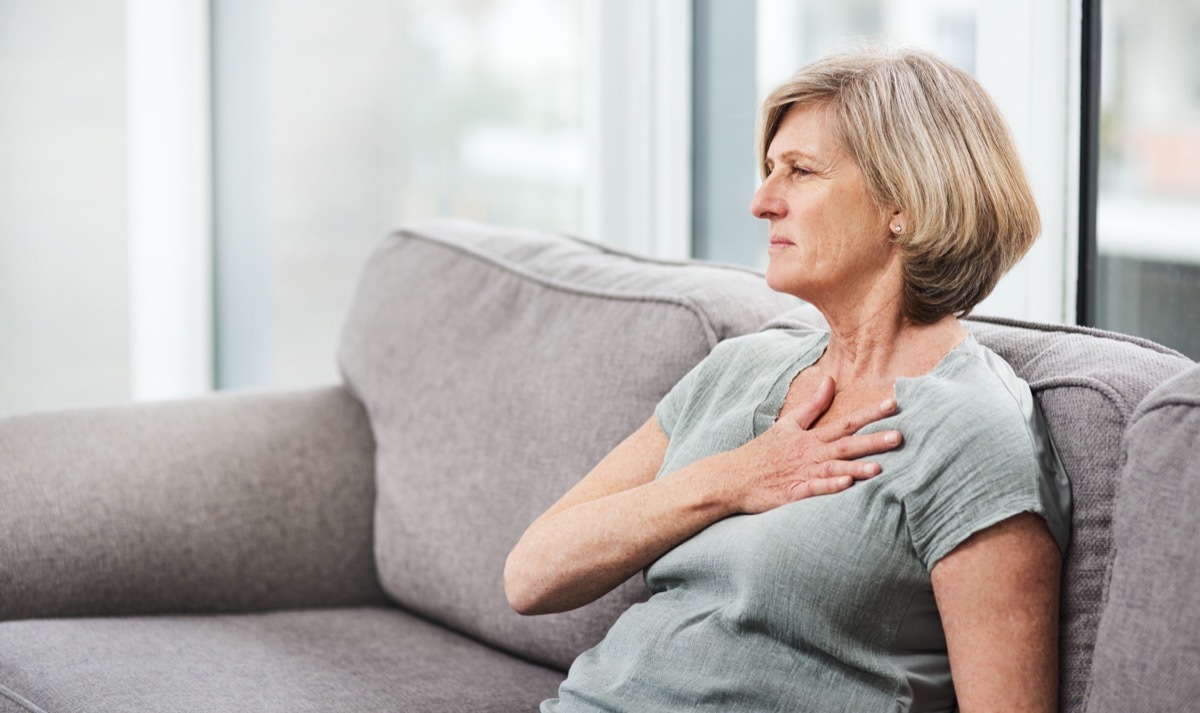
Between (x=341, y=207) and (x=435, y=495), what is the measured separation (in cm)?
198

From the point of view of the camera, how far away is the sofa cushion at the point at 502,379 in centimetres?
160

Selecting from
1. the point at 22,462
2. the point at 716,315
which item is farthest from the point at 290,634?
the point at 716,315

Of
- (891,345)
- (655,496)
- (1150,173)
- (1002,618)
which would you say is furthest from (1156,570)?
(1150,173)

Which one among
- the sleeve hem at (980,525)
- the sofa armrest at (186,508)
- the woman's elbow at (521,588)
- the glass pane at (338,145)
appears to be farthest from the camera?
the glass pane at (338,145)

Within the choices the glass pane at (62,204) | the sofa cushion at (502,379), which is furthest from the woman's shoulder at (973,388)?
the glass pane at (62,204)

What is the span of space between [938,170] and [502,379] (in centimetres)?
81

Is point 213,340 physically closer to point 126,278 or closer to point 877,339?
point 126,278

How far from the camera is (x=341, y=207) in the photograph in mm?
3650

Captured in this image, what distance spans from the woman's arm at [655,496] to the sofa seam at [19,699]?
1.89 ft

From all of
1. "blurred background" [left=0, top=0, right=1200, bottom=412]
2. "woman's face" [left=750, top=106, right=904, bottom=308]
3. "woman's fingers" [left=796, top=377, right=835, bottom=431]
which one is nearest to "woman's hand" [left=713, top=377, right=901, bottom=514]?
"woman's fingers" [left=796, top=377, right=835, bottom=431]

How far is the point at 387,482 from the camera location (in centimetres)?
197

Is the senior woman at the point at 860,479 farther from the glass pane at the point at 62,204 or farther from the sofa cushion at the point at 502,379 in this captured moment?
the glass pane at the point at 62,204

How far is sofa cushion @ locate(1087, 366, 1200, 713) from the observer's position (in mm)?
931

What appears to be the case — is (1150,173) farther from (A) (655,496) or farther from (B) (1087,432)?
(A) (655,496)
